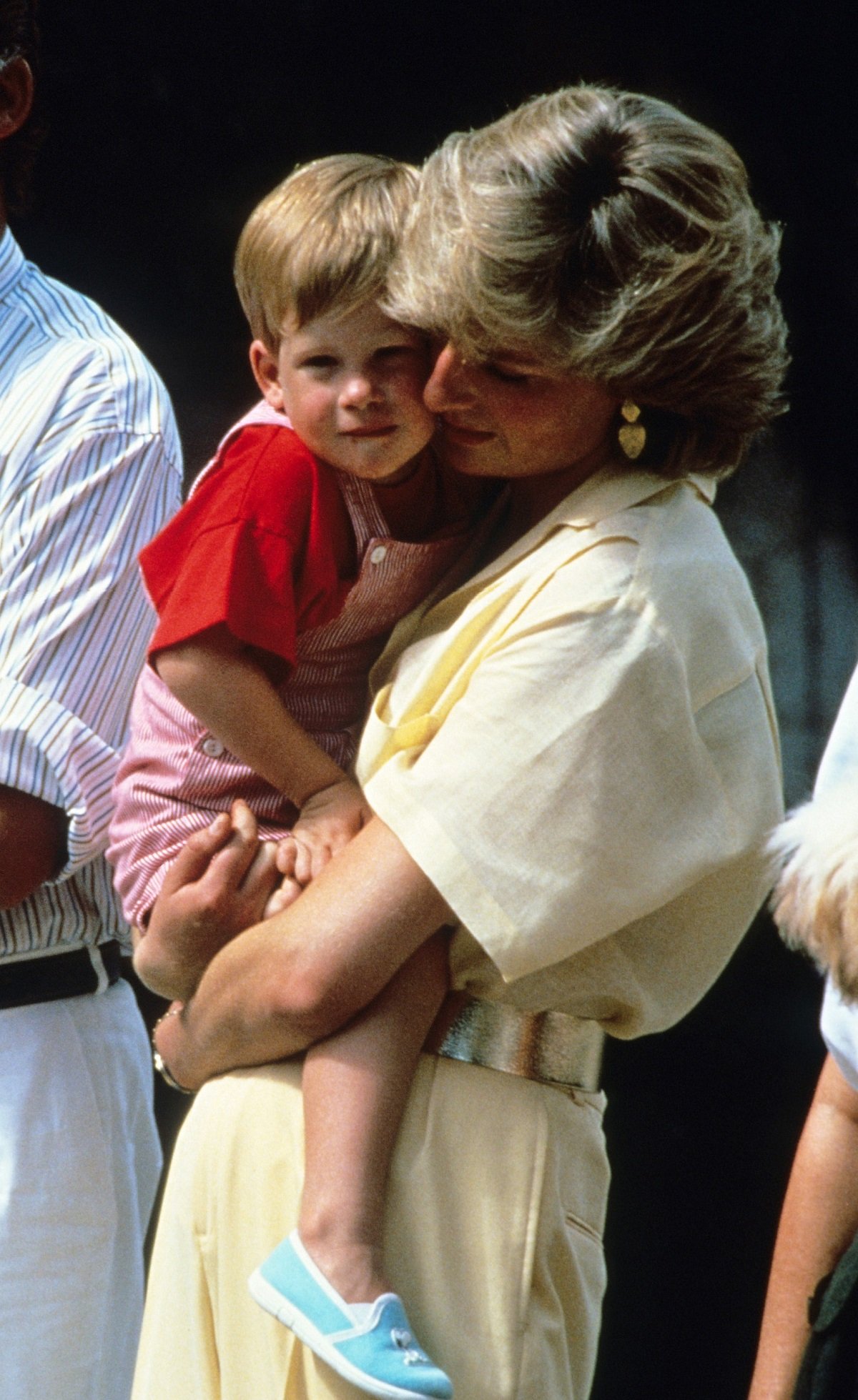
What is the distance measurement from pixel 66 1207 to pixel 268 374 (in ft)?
3.57

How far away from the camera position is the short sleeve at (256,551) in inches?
75.2

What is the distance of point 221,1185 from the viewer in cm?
177

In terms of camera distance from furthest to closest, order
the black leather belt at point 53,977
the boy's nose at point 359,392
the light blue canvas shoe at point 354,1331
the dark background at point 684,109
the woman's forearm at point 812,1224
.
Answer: the dark background at point 684,109 < the black leather belt at point 53,977 < the woman's forearm at point 812,1224 < the boy's nose at point 359,392 < the light blue canvas shoe at point 354,1331

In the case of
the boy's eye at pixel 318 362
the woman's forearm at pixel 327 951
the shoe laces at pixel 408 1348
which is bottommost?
the shoe laces at pixel 408 1348

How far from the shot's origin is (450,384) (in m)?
1.80

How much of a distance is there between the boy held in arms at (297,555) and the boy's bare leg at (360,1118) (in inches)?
7.1

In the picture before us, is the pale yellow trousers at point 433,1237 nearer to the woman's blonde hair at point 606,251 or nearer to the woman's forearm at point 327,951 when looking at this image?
the woman's forearm at point 327,951

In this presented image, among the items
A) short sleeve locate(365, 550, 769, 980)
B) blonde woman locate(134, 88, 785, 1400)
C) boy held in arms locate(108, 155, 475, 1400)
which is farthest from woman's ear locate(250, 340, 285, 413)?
short sleeve locate(365, 550, 769, 980)

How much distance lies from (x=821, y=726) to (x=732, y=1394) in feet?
4.73

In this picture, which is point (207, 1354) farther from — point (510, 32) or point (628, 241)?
point (510, 32)

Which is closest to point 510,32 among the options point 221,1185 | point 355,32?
point 355,32

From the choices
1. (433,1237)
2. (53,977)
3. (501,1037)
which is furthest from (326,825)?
(53,977)

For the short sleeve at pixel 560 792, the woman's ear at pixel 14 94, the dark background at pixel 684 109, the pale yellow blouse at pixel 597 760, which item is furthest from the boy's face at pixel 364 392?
the dark background at pixel 684 109

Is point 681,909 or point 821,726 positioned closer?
point 681,909
